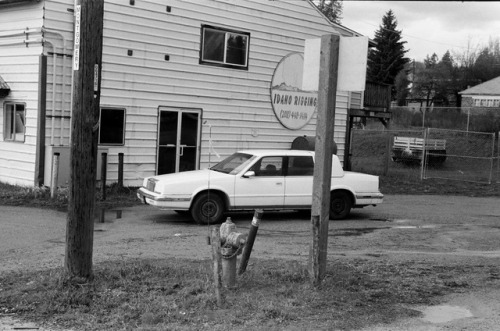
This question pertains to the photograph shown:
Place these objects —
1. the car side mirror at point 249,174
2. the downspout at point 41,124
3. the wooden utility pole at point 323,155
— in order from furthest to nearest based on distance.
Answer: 1. the downspout at point 41,124
2. the car side mirror at point 249,174
3. the wooden utility pole at point 323,155

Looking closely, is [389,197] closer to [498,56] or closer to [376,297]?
[376,297]

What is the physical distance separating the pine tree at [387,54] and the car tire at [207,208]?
4571cm

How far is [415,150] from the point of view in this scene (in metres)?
32.4

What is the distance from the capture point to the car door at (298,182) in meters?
12.1

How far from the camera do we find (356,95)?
21.6 metres

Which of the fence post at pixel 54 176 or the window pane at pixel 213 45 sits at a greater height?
the window pane at pixel 213 45

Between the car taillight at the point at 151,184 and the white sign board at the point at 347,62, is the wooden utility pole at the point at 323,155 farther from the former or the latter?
the car taillight at the point at 151,184

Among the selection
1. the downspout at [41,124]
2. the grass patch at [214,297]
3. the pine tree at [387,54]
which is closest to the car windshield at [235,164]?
the grass patch at [214,297]

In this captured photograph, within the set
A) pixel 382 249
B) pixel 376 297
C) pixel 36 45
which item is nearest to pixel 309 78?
pixel 376 297

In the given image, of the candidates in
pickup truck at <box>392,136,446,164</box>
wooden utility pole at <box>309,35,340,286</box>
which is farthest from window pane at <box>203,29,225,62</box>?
pickup truck at <box>392,136,446,164</box>

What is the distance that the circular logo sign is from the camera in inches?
739

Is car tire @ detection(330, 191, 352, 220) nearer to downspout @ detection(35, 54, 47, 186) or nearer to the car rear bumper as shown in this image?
the car rear bumper

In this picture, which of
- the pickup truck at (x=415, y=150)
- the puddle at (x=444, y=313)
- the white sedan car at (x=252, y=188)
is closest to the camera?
the puddle at (x=444, y=313)

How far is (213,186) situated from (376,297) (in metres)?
5.61
